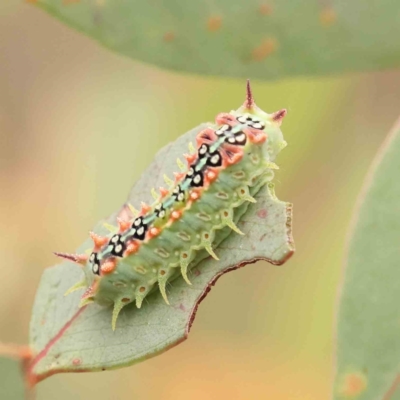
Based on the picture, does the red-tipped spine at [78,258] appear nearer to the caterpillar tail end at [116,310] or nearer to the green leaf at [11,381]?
the caterpillar tail end at [116,310]

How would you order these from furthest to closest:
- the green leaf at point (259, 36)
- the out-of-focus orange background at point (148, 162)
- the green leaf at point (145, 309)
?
the out-of-focus orange background at point (148, 162) → the green leaf at point (259, 36) → the green leaf at point (145, 309)

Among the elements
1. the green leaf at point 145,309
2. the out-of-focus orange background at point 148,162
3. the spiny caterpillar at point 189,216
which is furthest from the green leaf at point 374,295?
the out-of-focus orange background at point 148,162

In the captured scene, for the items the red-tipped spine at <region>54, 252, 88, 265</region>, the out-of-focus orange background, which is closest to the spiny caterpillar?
the red-tipped spine at <region>54, 252, 88, 265</region>

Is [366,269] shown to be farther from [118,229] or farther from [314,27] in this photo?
[314,27]

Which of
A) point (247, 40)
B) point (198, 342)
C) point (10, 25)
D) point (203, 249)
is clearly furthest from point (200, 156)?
point (10, 25)

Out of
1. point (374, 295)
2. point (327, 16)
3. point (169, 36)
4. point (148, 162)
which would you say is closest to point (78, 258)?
point (169, 36)

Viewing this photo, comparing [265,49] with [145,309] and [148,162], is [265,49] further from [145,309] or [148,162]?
[148,162]
